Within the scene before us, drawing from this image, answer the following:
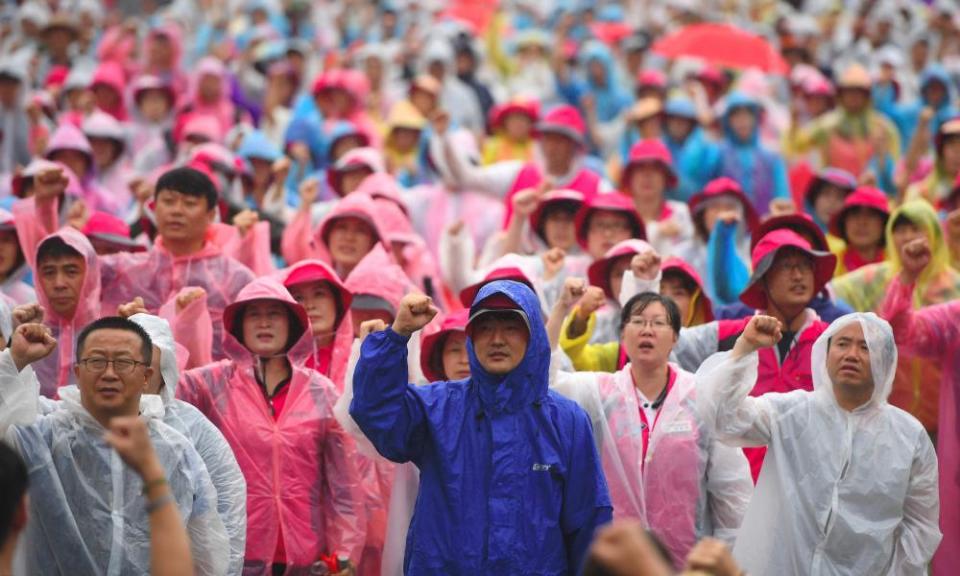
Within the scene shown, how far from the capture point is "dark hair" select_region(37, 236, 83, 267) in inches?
296

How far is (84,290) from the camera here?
24.6 feet

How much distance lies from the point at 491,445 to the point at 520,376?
0.29m

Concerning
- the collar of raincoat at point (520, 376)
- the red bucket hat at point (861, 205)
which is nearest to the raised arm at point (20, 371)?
the collar of raincoat at point (520, 376)

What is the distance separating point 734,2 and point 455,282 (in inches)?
475

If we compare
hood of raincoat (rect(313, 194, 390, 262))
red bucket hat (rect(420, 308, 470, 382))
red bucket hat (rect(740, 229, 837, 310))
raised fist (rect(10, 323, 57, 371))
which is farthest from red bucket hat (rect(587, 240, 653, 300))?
raised fist (rect(10, 323, 57, 371))

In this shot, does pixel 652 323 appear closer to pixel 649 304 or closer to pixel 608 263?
pixel 649 304

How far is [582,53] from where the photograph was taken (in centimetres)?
1680

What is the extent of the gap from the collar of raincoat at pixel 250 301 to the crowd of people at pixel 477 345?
26 millimetres

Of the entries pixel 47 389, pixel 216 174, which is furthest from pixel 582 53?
pixel 47 389

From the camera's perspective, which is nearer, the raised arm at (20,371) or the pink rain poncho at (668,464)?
the raised arm at (20,371)

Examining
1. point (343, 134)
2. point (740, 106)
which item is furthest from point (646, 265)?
point (740, 106)

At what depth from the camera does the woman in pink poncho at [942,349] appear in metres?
7.38

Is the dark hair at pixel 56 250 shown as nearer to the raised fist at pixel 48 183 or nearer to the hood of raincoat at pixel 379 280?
the raised fist at pixel 48 183

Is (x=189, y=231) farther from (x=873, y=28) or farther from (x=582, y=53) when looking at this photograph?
(x=873, y=28)
